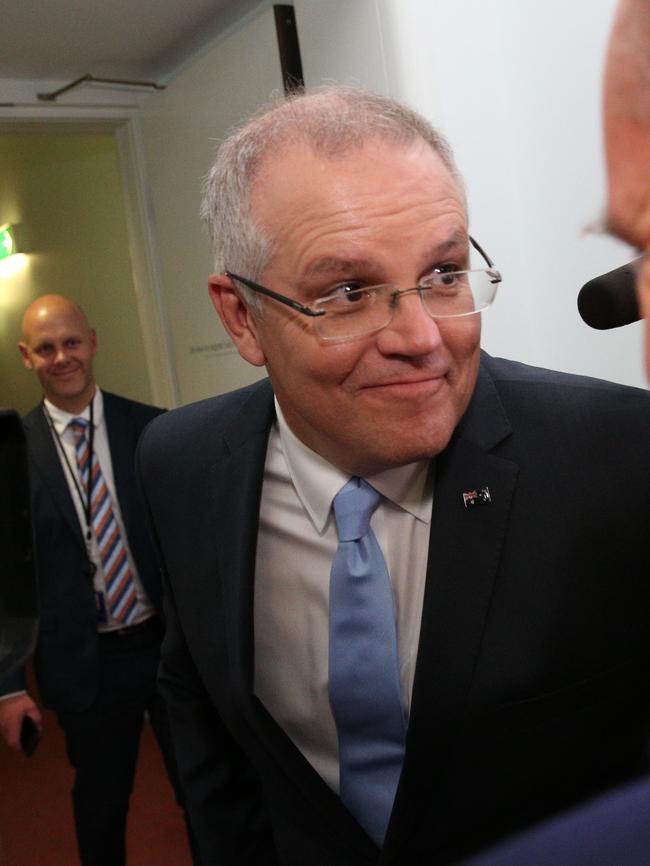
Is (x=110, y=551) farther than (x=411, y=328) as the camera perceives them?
Yes

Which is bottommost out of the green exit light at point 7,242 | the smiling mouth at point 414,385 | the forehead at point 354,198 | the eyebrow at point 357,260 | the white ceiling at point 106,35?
the smiling mouth at point 414,385

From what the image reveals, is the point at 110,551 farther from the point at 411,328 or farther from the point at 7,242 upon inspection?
the point at 7,242

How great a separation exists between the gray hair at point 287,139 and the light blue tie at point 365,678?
38 cm

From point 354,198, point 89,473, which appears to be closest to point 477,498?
point 354,198

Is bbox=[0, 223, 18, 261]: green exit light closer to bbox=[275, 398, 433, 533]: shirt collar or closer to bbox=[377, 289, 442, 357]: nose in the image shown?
bbox=[275, 398, 433, 533]: shirt collar

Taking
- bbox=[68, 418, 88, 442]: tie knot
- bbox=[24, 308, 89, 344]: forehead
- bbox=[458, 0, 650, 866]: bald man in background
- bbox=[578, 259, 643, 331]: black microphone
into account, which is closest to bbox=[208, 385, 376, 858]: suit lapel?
bbox=[578, 259, 643, 331]: black microphone

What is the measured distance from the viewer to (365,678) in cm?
122

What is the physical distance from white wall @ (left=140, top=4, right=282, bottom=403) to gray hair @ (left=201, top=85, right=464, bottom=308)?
170 cm

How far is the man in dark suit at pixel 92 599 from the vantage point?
2760 mm

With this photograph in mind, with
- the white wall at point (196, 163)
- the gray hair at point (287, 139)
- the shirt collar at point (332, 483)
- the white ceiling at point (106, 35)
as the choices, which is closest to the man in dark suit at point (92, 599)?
the white wall at point (196, 163)

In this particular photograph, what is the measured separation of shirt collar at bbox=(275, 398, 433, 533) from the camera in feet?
4.17

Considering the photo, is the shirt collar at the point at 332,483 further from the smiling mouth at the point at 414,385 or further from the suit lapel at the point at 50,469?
the suit lapel at the point at 50,469

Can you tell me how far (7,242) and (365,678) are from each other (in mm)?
5632

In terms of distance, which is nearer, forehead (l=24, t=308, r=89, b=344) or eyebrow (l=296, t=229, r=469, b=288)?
eyebrow (l=296, t=229, r=469, b=288)
